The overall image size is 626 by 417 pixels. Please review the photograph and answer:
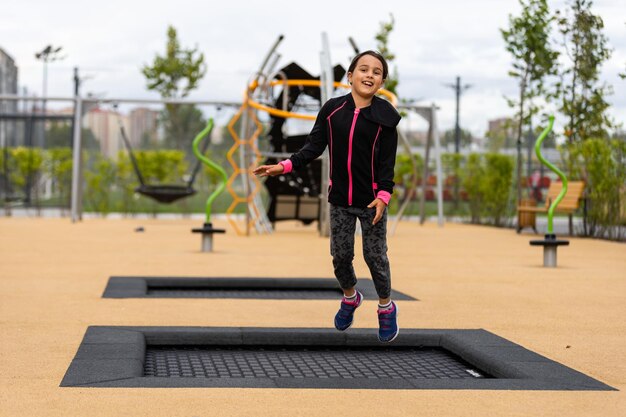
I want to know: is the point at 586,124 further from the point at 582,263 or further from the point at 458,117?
the point at 458,117

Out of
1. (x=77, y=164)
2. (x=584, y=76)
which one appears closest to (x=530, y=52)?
(x=584, y=76)

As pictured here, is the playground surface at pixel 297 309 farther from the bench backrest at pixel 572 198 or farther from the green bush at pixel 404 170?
the green bush at pixel 404 170

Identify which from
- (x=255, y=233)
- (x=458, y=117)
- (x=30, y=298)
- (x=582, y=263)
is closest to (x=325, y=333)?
(x=30, y=298)

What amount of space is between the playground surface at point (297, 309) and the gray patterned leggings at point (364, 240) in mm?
755

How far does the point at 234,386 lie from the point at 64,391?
593 millimetres

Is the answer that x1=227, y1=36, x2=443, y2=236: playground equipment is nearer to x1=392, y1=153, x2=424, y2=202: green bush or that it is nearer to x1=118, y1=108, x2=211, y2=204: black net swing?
x1=118, y1=108, x2=211, y2=204: black net swing

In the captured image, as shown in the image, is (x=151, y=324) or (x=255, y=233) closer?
(x=151, y=324)

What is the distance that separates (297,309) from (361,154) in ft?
7.29

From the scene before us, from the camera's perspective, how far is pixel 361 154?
4.27 m

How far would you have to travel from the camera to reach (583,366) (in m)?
4.34

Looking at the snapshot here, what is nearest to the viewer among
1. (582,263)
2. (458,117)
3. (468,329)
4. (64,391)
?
(64,391)

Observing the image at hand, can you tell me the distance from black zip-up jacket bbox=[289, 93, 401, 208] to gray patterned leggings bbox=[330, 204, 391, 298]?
5 centimetres

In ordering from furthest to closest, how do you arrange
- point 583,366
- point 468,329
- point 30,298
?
point 30,298, point 468,329, point 583,366

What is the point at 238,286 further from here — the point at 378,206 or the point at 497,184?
the point at 497,184
